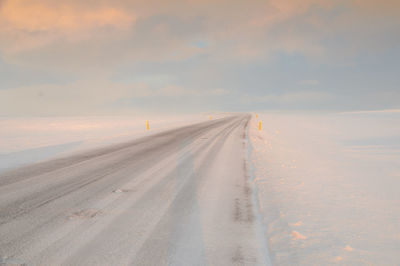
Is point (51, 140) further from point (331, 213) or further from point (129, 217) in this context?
point (331, 213)

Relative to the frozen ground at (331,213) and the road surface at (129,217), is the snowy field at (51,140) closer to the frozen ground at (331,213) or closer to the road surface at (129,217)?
the road surface at (129,217)

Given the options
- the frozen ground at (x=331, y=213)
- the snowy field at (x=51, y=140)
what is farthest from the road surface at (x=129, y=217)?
the snowy field at (x=51, y=140)

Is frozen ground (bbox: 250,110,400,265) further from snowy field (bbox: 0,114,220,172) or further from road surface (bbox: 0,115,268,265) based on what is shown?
snowy field (bbox: 0,114,220,172)

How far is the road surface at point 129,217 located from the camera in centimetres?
318

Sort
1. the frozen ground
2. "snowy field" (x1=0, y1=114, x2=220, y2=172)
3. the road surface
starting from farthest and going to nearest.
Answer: "snowy field" (x1=0, y1=114, x2=220, y2=172), the frozen ground, the road surface

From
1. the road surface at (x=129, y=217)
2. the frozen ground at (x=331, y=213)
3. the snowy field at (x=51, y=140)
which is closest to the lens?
the road surface at (x=129, y=217)

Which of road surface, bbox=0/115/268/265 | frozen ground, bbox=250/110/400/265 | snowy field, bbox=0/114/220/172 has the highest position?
snowy field, bbox=0/114/220/172

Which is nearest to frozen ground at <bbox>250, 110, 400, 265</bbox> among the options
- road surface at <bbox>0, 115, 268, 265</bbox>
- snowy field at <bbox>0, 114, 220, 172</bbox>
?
road surface at <bbox>0, 115, 268, 265</bbox>

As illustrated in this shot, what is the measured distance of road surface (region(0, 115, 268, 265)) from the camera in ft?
10.4

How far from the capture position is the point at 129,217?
4379mm

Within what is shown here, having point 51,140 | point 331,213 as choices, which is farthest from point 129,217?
point 51,140

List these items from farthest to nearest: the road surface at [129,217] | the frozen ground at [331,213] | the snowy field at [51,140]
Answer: the snowy field at [51,140] → the frozen ground at [331,213] → the road surface at [129,217]

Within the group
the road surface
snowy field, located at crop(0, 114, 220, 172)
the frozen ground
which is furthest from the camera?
snowy field, located at crop(0, 114, 220, 172)

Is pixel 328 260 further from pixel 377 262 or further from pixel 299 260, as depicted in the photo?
pixel 377 262
